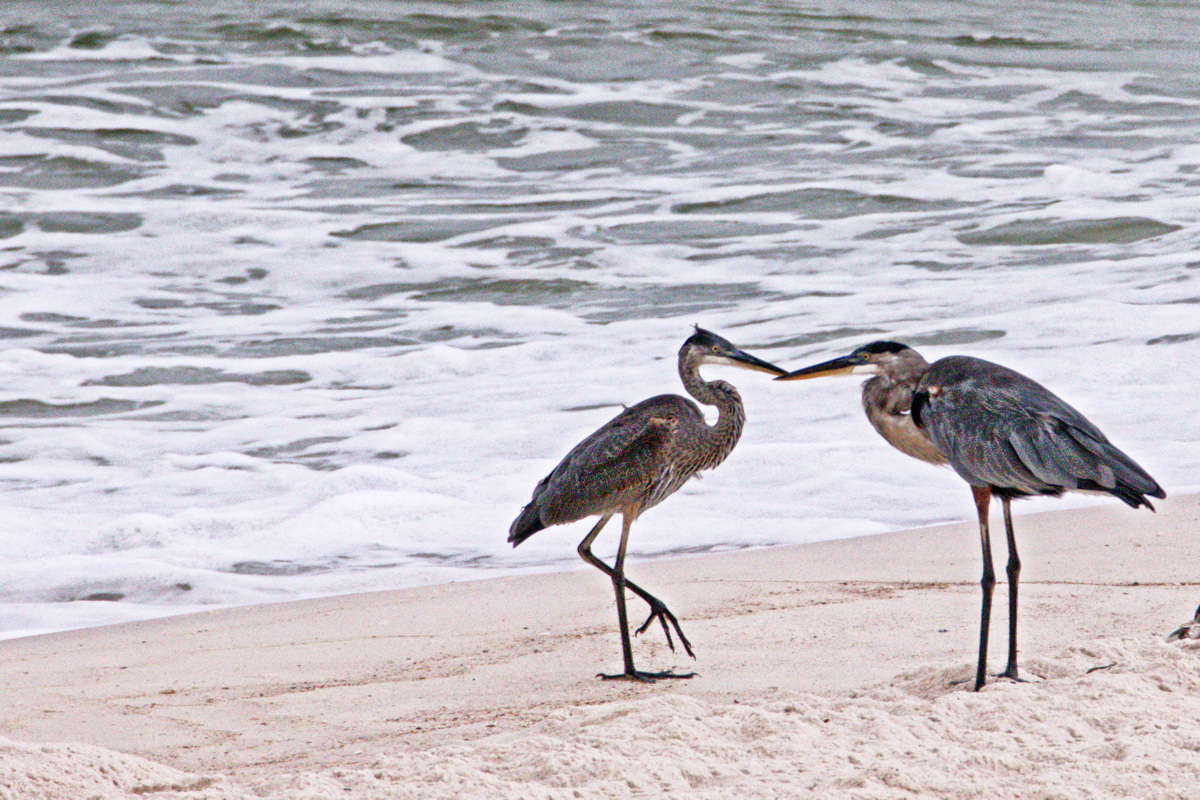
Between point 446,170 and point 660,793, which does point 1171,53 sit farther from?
point 660,793

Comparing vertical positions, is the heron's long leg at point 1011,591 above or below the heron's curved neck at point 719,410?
below

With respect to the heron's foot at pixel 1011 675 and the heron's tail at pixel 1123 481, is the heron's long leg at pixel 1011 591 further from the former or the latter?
the heron's tail at pixel 1123 481

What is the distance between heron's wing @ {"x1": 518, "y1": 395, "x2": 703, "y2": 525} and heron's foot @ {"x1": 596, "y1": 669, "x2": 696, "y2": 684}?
1.66ft

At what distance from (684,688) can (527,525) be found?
29.9 inches

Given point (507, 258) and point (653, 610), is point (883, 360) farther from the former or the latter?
point (507, 258)

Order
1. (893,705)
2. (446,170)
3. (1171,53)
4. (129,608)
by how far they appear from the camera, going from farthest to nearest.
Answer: (1171,53)
(446,170)
(129,608)
(893,705)

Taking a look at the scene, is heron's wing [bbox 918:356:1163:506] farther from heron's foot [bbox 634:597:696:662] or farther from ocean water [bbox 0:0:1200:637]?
ocean water [bbox 0:0:1200:637]

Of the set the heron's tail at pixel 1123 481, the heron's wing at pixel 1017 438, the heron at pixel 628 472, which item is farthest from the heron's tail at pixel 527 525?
the heron's tail at pixel 1123 481

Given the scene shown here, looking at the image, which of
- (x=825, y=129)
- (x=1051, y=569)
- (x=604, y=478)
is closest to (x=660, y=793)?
(x=604, y=478)

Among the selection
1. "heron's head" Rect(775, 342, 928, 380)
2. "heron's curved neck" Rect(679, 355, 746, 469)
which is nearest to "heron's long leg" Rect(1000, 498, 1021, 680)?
"heron's head" Rect(775, 342, 928, 380)

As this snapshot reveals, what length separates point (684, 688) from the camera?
369 cm

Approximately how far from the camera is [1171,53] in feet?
60.4

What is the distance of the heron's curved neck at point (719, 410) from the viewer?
4.33 meters

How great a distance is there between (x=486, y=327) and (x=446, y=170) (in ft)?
15.5
